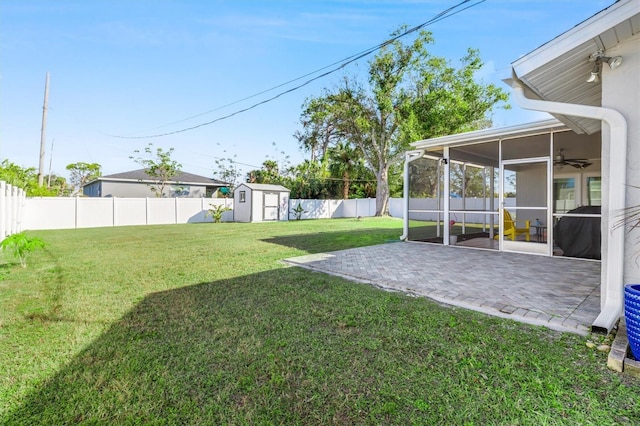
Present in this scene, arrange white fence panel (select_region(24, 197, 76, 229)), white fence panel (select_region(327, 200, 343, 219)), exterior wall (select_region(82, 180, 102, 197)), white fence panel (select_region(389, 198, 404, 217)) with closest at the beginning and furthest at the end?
white fence panel (select_region(24, 197, 76, 229)) < exterior wall (select_region(82, 180, 102, 197)) < white fence panel (select_region(389, 198, 404, 217)) < white fence panel (select_region(327, 200, 343, 219))

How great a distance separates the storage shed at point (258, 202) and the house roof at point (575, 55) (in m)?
15.9

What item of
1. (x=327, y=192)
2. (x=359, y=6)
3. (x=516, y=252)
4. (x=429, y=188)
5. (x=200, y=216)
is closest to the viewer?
(x=516, y=252)

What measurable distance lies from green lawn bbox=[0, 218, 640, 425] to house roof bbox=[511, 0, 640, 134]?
2724 millimetres

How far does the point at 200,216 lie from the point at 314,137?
1033 centimetres

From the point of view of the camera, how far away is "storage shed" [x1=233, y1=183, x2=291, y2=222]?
18297 millimetres

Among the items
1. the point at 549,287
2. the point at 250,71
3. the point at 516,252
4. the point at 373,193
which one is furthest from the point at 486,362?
the point at 373,193

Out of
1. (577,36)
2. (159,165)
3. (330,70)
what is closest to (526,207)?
(577,36)

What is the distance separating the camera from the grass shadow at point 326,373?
1.77 metres

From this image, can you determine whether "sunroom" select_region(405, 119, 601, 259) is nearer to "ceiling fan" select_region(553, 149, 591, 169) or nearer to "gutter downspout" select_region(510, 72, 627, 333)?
"ceiling fan" select_region(553, 149, 591, 169)

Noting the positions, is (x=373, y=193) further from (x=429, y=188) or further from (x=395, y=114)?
(x=429, y=188)

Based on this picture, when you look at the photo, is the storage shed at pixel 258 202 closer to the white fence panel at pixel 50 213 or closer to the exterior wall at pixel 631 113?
the white fence panel at pixel 50 213

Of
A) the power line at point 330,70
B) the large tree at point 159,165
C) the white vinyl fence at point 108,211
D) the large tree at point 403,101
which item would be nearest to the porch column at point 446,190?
the power line at point 330,70

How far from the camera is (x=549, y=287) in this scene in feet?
13.8

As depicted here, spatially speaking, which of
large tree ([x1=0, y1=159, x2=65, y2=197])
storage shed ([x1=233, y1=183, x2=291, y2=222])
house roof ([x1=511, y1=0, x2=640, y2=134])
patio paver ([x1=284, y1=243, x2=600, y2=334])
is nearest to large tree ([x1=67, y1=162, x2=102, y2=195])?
large tree ([x1=0, y1=159, x2=65, y2=197])
